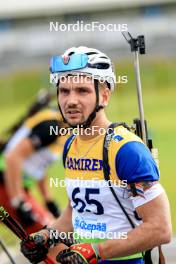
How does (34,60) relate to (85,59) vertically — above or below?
above

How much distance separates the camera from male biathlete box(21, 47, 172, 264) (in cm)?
439

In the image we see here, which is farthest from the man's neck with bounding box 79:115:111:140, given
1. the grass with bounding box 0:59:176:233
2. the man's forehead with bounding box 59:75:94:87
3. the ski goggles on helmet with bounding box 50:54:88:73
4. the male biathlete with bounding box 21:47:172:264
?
the grass with bounding box 0:59:176:233

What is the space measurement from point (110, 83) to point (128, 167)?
2.15 ft

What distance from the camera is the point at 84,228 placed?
187 inches

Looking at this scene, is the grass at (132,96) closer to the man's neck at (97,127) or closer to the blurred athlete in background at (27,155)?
the blurred athlete in background at (27,155)

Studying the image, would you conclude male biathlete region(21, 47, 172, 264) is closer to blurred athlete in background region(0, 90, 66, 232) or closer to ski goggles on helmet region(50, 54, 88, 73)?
ski goggles on helmet region(50, 54, 88, 73)

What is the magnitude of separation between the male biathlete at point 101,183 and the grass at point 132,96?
17171 mm

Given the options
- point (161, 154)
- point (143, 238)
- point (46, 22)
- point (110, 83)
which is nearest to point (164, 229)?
point (143, 238)

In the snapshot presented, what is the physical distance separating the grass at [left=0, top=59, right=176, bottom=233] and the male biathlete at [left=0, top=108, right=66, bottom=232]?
11.7m

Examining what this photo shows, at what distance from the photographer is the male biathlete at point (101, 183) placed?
4.39 m

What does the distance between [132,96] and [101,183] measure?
3095cm

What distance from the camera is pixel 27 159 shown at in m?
10.3

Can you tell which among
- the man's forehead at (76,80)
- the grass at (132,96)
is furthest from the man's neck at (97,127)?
the grass at (132,96)

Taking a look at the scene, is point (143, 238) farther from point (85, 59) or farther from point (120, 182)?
point (85, 59)
